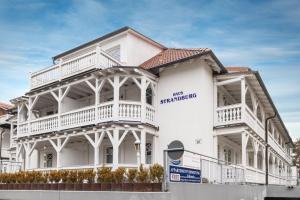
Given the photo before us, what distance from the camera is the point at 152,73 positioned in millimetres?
24266

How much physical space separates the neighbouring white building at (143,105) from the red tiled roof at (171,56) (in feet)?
0.39

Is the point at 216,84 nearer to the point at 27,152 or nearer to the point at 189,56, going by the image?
the point at 189,56

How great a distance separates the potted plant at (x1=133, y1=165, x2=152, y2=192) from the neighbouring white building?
283 inches

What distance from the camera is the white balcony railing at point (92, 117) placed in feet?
74.6

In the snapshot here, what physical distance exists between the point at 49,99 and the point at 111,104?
842cm

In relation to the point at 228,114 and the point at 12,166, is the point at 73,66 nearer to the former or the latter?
the point at 12,166

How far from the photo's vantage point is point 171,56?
25141 mm

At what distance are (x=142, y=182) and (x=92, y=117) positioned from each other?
34.1 feet

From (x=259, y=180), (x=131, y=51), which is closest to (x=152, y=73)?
(x=131, y=51)

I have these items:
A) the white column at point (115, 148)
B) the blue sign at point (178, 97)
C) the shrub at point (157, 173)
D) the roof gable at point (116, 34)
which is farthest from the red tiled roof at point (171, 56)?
the shrub at point (157, 173)

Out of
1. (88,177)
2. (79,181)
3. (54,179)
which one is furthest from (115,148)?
(88,177)

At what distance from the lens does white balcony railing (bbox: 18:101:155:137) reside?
74.6 feet

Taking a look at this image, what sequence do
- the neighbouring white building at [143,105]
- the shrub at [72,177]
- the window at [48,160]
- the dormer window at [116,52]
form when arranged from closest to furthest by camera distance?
the shrub at [72,177] → the neighbouring white building at [143,105] → the dormer window at [116,52] → the window at [48,160]

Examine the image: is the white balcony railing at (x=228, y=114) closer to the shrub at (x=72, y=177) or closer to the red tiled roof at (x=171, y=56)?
the red tiled roof at (x=171, y=56)
